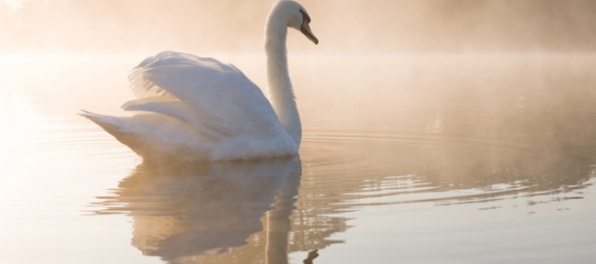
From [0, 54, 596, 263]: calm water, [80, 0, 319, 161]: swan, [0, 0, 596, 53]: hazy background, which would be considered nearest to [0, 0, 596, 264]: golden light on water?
[0, 54, 596, 263]: calm water

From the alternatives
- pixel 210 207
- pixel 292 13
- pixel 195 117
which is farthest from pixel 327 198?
pixel 292 13

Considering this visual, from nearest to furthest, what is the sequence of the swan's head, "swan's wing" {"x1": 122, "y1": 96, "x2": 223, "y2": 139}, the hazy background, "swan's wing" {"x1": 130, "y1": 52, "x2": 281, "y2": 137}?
"swan's wing" {"x1": 122, "y1": 96, "x2": 223, "y2": 139} < "swan's wing" {"x1": 130, "y1": 52, "x2": 281, "y2": 137} < the swan's head < the hazy background

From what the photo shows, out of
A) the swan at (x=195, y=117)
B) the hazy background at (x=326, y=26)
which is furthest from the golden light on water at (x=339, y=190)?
the hazy background at (x=326, y=26)

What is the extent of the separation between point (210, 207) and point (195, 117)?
201 centimetres

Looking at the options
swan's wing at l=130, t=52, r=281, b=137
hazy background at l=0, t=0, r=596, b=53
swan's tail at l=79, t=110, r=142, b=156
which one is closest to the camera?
swan's tail at l=79, t=110, r=142, b=156

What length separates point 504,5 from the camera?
3716 inches

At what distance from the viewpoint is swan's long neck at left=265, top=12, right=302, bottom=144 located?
406 inches

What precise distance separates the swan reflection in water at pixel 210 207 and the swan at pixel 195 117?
155 millimetres

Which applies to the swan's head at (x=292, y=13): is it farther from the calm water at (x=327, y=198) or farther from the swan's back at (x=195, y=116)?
the swan's back at (x=195, y=116)

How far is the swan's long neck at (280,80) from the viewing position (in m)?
10.3

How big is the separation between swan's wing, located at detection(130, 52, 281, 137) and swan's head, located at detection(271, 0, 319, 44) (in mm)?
1439

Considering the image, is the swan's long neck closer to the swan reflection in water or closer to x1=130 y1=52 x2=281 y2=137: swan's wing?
the swan reflection in water

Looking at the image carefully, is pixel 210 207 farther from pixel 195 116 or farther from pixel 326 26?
pixel 326 26

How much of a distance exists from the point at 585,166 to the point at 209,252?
4.47m
